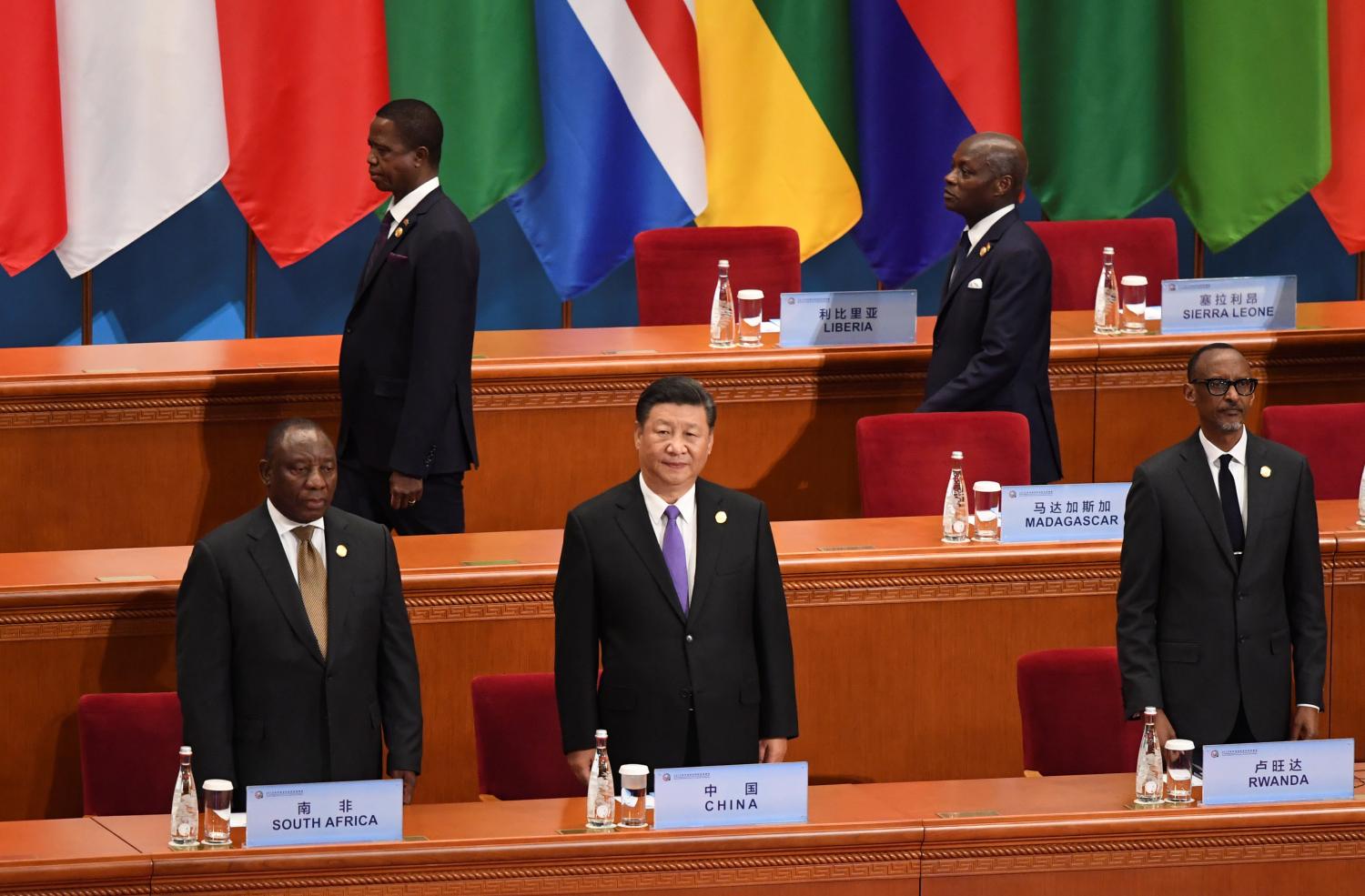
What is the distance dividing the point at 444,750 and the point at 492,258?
3.16 m

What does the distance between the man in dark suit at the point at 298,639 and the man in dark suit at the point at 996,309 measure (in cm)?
196

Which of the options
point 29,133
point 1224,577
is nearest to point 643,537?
point 1224,577

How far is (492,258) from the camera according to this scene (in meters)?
7.47

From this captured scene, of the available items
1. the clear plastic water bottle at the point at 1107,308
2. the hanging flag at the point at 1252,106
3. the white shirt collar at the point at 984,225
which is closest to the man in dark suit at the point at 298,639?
the white shirt collar at the point at 984,225

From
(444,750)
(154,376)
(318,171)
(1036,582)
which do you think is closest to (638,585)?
(444,750)

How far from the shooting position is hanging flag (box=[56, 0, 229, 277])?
266 inches

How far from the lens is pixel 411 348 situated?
198 inches

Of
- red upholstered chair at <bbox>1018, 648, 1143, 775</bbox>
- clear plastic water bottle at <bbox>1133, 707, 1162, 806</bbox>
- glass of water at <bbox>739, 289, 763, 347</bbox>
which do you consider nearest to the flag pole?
glass of water at <bbox>739, 289, 763, 347</bbox>

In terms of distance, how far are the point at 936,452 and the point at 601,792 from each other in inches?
72.8

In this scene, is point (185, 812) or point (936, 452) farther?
point (936, 452)

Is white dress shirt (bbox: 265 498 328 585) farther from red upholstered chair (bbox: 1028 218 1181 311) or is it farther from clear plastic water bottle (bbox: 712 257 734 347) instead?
red upholstered chair (bbox: 1028 218 1181 311)

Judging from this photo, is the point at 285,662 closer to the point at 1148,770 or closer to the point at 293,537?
the point at 293,537

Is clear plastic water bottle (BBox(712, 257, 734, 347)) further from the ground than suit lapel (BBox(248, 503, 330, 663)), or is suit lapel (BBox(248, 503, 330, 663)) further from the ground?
clear plastic water bottle (BBox(712, 257, 734, 347))

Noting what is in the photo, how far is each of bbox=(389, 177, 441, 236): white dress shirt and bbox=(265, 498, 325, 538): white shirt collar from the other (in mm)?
1199
